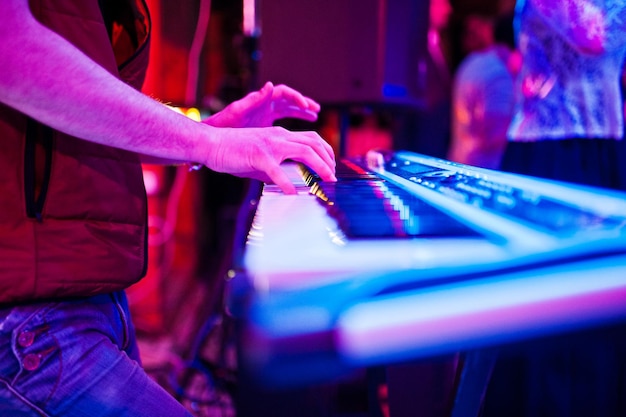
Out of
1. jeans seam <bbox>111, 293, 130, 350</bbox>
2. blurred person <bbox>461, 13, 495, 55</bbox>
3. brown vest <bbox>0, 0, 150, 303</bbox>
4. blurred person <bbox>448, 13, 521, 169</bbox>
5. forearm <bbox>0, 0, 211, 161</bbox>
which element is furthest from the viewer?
blurred person <bbox>461, 13, 495, 55</bbox>

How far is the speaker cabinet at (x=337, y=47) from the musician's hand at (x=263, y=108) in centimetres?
77

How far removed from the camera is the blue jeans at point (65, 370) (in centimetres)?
80

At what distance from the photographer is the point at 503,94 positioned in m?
3.02

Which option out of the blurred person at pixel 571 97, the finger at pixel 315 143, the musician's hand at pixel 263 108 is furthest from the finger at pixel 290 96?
the blurred person at pixel 571 97

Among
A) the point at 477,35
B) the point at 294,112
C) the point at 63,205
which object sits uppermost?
the point at 477,35

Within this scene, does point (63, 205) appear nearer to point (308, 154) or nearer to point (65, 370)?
point (65, 370)

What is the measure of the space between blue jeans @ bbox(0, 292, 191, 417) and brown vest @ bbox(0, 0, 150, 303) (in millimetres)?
40

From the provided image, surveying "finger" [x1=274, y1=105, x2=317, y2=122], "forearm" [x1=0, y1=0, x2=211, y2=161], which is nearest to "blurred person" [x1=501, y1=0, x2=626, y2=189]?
"finger" [x1=274, y1=105, x2=317, y2=122]

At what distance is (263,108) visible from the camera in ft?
4.07

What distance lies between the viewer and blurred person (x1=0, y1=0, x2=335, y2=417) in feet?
2.39

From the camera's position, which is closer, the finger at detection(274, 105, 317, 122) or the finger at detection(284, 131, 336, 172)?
the finger at detection(284, 131, 336, 172)

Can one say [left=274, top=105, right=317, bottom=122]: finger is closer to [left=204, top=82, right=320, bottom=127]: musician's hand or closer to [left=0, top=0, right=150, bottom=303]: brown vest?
[left=204, top=82, right=320, bottom=127]: musician's hand

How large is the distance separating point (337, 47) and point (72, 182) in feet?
4.45

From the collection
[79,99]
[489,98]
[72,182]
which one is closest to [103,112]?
[79,99]
